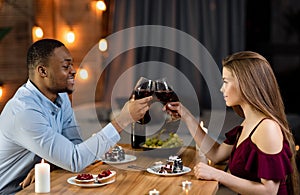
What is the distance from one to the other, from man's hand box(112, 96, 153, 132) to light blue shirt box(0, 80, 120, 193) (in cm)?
4

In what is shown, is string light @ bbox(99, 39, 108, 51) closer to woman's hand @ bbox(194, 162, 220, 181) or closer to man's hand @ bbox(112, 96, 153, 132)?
man's hand @ bbox(112, 96, 153, 132)

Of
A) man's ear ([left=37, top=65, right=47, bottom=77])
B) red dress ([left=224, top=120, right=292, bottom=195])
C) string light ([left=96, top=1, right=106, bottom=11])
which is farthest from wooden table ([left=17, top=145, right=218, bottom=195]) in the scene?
string light ([left=96, top=1, right=106, bottom=11])

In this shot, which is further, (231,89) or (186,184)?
(231,89)

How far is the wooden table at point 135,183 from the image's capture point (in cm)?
193

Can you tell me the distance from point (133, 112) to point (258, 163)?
546mm

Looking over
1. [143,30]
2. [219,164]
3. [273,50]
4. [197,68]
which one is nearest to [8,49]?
[143,30]

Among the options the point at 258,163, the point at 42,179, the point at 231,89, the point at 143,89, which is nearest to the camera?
the point at 42,179

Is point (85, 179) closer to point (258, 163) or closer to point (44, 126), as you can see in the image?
point (44, 126)

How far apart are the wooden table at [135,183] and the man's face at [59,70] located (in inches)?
14.5

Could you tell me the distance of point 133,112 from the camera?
7.25ft

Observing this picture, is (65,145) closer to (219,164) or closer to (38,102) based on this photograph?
(38,102)

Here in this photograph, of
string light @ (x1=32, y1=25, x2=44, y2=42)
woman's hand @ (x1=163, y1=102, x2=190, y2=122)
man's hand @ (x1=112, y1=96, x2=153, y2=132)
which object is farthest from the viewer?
string light @ (x1=32, y1=25, x2=44, y2=42)

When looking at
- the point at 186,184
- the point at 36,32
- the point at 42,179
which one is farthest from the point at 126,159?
the point at 36,32

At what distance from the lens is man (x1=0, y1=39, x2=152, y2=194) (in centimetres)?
214
